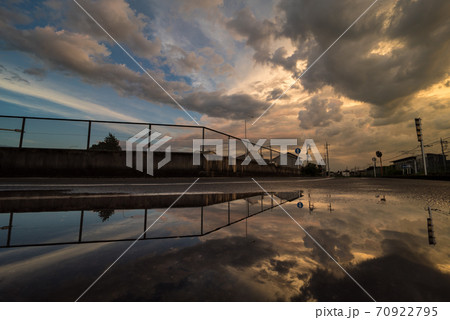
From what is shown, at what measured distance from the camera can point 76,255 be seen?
1.27m

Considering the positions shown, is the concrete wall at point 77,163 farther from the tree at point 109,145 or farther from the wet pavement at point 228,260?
the wet pavement at point 228,260

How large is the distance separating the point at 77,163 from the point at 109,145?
4.50 feet

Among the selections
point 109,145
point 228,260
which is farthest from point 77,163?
point 228,260

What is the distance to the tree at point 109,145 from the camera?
851 centimetres

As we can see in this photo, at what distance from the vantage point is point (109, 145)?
8828mm

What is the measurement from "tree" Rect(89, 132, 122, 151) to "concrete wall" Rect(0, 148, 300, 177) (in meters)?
0.21

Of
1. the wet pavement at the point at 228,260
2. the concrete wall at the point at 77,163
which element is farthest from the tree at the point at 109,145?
the wet pavement at the point at 228,260

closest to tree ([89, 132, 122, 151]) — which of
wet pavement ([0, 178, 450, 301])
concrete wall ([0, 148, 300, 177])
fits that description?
concrete wall ([0, 148, 300, 177])

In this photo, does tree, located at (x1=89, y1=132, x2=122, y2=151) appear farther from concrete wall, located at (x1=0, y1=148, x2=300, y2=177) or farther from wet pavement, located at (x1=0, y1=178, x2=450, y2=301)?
wet pavement, located at (x1=0, y1=178, x2=450, y2=301)

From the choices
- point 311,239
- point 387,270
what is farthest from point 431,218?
point 387,270

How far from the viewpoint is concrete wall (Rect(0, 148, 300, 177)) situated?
7500 mm
